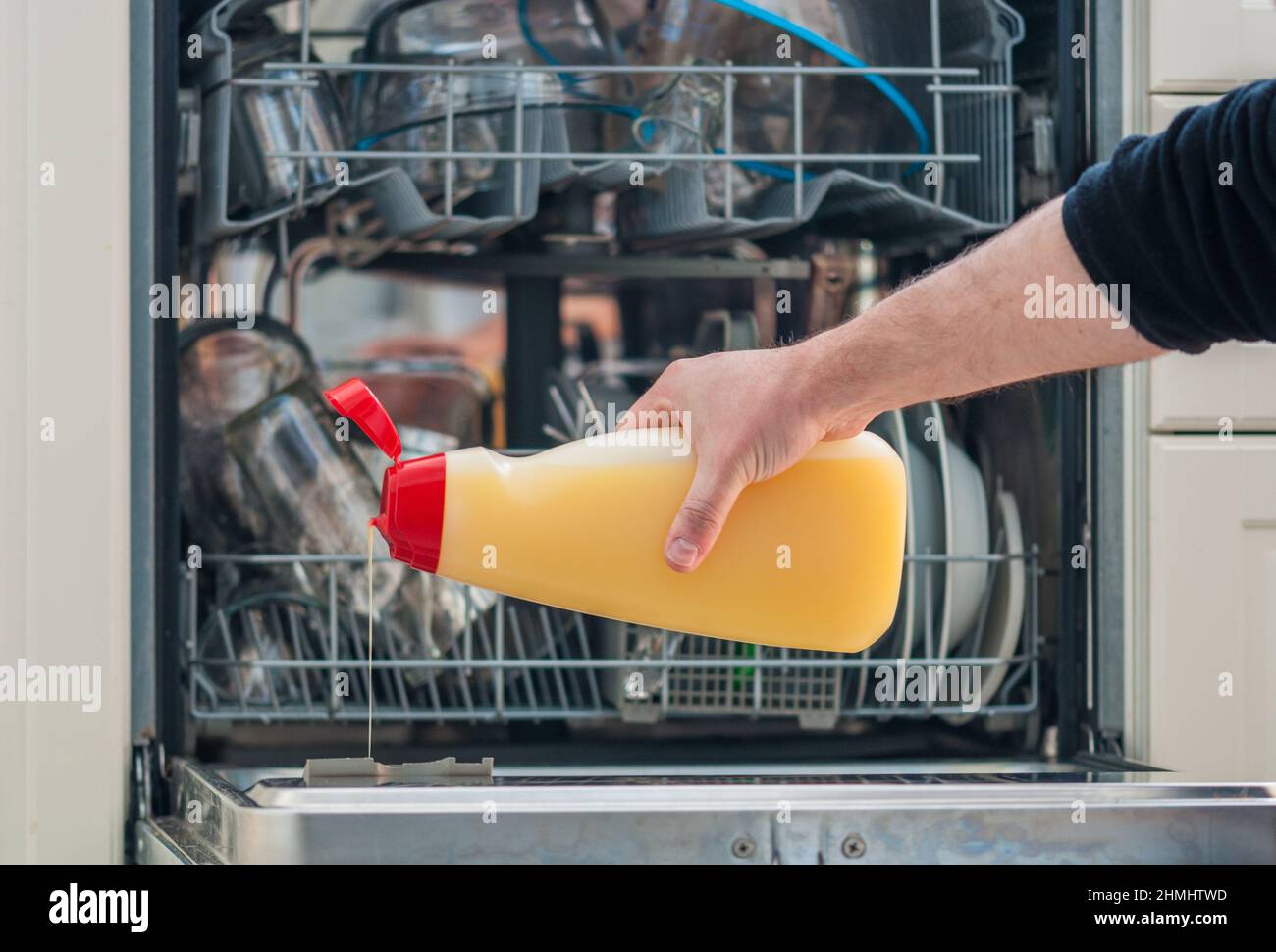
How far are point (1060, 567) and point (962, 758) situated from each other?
0.64 feet

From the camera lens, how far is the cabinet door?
103cm

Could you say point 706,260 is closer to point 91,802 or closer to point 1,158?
point 1,158

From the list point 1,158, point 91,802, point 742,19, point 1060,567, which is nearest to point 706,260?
point 742,19

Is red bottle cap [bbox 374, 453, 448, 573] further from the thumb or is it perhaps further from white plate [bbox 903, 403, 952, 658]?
white plate [bbox 903, 403, 952, 658]

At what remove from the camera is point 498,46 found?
1.15 metres

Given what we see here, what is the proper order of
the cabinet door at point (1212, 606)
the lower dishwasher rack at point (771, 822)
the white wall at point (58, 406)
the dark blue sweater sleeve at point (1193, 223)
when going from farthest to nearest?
the cabinet door at point (1212, 606), the white wall at point (58, 406), the lower dishwasher rack at point (771, 822), the dark blue sweater sleeve at point (1193, 223)

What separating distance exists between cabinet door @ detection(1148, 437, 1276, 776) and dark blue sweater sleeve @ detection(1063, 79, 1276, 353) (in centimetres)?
34

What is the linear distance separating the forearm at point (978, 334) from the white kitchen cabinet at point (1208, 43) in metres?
0.37

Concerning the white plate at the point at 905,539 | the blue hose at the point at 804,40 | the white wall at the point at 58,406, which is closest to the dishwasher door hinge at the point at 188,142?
the white wall at the point at 58,406

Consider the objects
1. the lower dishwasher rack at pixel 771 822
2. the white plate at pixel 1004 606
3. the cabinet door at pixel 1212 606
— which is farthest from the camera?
the white plate at pixel 1004 606

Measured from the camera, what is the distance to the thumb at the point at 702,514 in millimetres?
787

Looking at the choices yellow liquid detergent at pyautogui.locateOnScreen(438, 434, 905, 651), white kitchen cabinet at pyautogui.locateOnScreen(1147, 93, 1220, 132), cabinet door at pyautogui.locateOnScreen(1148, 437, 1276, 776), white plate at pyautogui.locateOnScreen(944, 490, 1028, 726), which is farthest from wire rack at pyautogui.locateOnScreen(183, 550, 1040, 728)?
white kitchen cabinet at pyautogui.locateOnScreen(1147, 93, 1220, 132)

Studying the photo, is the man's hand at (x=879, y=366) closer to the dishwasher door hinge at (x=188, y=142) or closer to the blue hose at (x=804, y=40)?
the blue hose at (x=804, y=40)

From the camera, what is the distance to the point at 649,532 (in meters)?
0.82
